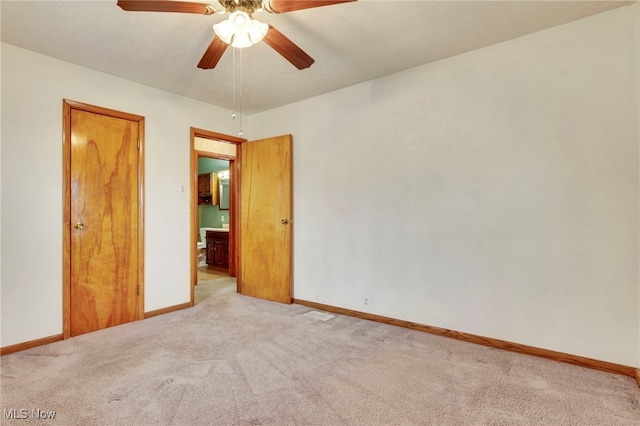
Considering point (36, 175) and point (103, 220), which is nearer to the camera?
point (36, 175)

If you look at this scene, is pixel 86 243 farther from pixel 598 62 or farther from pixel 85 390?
pixel 598 62

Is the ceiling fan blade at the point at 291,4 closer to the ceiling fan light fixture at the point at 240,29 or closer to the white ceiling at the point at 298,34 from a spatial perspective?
the ceiling fan light fixture at the point at 240,29

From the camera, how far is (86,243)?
3.04 meters

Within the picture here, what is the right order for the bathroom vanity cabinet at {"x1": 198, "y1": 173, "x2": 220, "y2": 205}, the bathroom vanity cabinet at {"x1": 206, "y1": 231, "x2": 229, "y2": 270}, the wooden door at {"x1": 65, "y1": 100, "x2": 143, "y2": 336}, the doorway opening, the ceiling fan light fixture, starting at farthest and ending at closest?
the bathroom vanity cabinet at {"x1": 198, "y1": 173, "x2": 220, "y2": 205} < the bathroom vanity cabinet at {"x1": 206, "y1": 231, "x2": 229, "y2": 270} < the doorway opening < the wooden door at {"x1": 65, "y1": 100, "x2": 143, "y2": 336} < the ceiling fan light fixture

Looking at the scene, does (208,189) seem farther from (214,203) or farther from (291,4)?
(291,4)

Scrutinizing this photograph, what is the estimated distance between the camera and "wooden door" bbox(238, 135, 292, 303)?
4.01m

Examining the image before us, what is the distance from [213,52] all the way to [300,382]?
229cm

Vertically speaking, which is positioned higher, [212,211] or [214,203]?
[214,203]

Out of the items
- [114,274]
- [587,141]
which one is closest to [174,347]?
[114,274]

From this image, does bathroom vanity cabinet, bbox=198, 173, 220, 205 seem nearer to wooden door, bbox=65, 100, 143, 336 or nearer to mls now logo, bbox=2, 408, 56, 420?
wooden door, bbox=65, 100, 143, 336

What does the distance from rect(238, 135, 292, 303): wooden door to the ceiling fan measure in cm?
193

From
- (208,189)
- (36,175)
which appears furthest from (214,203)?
(36,175)

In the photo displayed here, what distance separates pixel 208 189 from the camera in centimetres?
724

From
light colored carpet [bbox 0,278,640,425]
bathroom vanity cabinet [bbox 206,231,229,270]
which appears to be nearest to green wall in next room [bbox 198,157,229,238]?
bathroom vanity cabinet [bbox 206,231,229,270]
